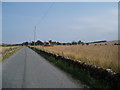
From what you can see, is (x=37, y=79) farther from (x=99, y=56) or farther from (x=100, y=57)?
(x=99, y=56)

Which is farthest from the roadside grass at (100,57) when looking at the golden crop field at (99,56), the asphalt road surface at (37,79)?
the asphalt road surface at (37,79)

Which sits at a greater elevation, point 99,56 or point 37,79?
point 99,56

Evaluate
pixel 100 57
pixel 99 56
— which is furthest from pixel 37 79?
pixel 99 56

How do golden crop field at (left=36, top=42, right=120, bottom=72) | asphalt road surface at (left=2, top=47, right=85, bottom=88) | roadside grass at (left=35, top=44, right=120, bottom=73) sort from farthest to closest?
golden crop field at (left=36, top=42, right=120, bottom=72) < roadside grass at (left=35, top=44, right=120, bottom=73) < asphalt road surface at (left=2, top=47, right=85, bottom=88)

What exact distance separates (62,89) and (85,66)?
4364 millimetres

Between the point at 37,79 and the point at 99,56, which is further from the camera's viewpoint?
the point at 99,56

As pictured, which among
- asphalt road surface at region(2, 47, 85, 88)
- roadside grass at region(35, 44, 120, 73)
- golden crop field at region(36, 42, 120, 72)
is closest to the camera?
asphalt road surface at region(2, 47, 85, 88)

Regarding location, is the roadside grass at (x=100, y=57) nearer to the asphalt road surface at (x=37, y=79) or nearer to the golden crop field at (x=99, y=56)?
the golden crop field at (x=99, y=56)

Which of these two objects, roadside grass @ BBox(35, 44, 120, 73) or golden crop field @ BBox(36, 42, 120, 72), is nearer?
roadside grass @ BBox(35, 44, 120, 73)

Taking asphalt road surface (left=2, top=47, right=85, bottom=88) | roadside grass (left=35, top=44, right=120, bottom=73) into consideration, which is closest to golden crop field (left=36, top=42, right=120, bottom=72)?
roadside grass (left=35, top=44, right=120, bottom=73)

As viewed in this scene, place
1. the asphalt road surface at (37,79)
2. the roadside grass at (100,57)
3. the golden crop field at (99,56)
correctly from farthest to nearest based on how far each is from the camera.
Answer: the golden crop field at (99,56) < the roadside grass at (100,57) < the asphalt road surface at (37,79)

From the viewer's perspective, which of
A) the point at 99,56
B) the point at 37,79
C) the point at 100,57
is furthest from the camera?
the point at 99,56

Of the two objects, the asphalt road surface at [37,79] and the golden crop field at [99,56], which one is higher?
the golden crop field at [99,56]

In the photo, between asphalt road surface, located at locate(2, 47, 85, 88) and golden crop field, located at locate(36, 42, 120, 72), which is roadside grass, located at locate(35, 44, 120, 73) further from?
asphalt road surface, located at locate(2, 47, 85, 88)
